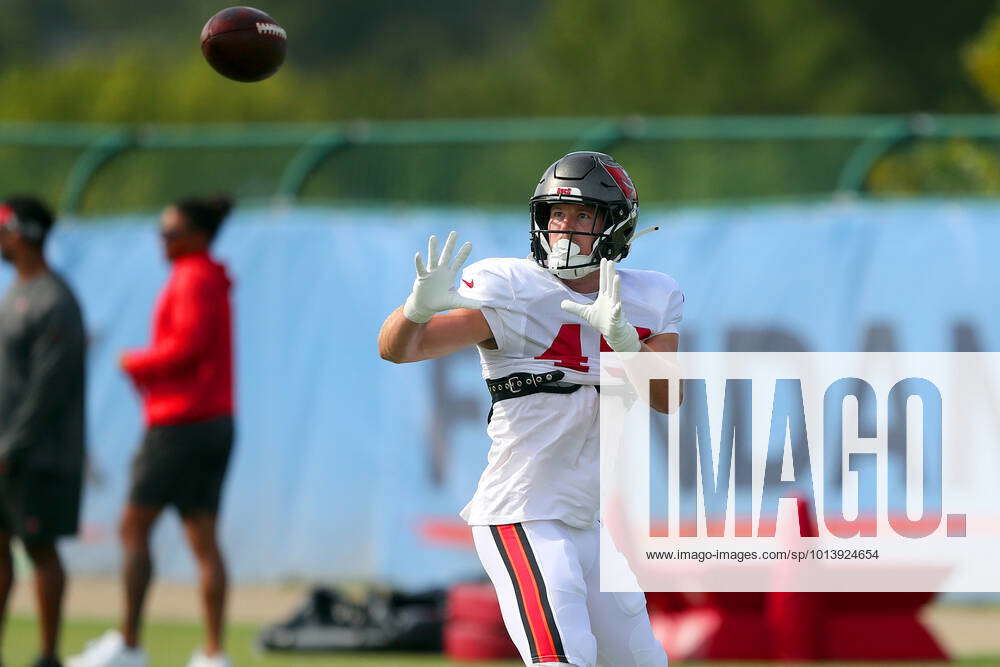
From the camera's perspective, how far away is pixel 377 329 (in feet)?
42.1

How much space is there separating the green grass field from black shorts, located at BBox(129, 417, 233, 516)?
877mm

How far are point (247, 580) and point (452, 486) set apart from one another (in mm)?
1536

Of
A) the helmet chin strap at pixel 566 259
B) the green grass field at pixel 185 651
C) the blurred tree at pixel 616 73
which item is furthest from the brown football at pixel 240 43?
the blurred tree at pixel 616 73

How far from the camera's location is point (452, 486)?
12562mm

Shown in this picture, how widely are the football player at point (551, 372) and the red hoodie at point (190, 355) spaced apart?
3483mm

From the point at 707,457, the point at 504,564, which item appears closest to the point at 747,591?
the point at 707,457

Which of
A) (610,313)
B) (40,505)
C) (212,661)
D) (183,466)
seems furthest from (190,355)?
(610,313)

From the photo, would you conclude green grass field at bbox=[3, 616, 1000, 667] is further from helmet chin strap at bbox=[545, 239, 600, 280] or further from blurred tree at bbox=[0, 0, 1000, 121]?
blurred tree at bbox=[0, 0, 1000, 121]

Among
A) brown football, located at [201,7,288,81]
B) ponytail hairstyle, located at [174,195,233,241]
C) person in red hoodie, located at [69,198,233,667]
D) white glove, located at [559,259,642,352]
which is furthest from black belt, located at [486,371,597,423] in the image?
ponytail hairstyle, located at [174,195,233,241]

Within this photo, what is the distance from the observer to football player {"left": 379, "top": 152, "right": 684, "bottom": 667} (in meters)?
5.96

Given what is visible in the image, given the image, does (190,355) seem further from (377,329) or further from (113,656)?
(377,329)

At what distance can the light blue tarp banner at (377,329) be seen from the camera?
39.8 ft

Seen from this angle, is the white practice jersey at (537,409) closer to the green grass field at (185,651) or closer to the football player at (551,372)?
the football player at (551,372)

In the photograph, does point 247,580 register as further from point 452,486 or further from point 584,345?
point 584,345
